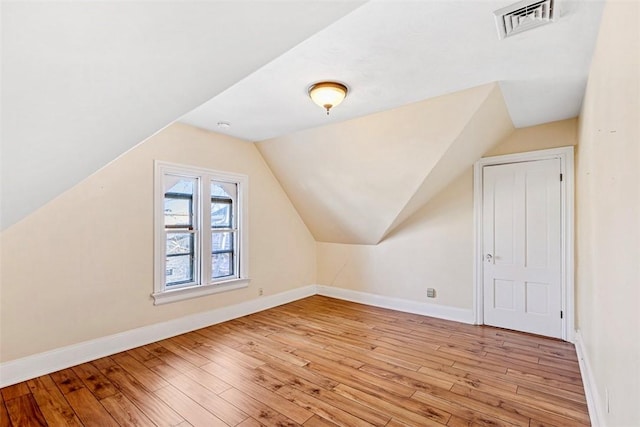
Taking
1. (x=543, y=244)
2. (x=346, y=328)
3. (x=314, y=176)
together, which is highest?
(x=314, y=176)

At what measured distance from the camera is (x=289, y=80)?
247 cm

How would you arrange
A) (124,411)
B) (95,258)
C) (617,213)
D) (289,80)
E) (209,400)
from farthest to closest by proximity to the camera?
(95,258) < (289,80) < (209,400) < (124,411) < (617,213)

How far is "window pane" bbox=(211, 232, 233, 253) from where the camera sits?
13.4 feet

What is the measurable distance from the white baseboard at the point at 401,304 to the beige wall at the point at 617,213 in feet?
6.36

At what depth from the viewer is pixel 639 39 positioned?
3.38 feet

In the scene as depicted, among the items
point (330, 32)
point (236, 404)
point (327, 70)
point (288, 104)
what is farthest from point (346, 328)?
point (330, 32)

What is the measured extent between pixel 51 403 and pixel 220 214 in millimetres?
2467

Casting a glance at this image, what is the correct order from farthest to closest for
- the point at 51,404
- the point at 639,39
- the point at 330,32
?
the point at 51,404 → the point at 330,32 → the point at 639,39

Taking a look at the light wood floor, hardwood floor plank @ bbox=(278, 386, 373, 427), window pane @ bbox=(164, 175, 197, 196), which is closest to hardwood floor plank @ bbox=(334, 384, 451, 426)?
the light wood floor

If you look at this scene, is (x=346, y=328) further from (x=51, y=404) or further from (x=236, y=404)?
(x=51, y=404)

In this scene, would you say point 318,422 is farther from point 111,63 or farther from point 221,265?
point 221,265

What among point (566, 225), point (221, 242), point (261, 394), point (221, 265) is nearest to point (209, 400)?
point (261, 394)

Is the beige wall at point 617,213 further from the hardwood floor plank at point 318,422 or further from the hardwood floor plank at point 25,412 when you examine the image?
the hardwood floor plank at point 25,412

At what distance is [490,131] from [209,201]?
3.41 metres
